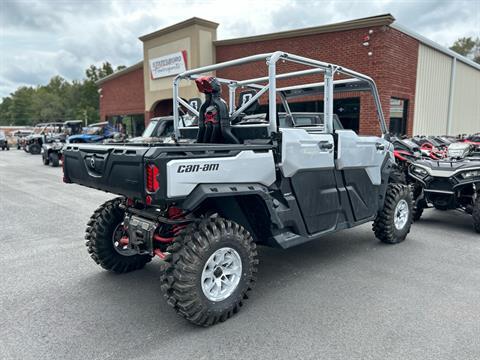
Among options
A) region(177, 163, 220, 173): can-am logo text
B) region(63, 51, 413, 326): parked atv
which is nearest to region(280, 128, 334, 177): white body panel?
region(63, 51, 413, 326): parked atv

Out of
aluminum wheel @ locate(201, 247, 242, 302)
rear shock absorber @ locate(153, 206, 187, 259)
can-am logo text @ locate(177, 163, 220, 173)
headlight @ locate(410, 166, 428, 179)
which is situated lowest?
aluminum wheel @ locate(201, 247, 242, 302)

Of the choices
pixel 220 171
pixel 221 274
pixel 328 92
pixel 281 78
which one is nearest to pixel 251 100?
pixel 328 92

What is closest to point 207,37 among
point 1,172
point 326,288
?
point 1,172

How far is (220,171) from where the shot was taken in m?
3.32

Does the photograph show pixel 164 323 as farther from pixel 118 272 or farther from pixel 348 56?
pixel 348 56

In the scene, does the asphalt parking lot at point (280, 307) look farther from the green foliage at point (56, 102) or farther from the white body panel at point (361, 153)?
the green foliage at point (56, 102)

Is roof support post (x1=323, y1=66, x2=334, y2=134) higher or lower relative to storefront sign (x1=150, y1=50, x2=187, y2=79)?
lower

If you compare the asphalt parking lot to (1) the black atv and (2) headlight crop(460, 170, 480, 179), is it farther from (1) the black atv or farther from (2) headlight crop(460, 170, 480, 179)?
(2) headlight crop(460, 170, 480, 179)

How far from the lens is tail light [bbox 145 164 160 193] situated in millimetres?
2936

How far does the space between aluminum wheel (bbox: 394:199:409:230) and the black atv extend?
1.25 meters

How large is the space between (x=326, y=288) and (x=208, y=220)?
61.4 inches

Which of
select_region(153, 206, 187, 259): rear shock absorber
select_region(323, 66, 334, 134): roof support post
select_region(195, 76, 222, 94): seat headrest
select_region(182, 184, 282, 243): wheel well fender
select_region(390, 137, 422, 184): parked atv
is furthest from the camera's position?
select_region(390, 137, 422, 184): parked atv

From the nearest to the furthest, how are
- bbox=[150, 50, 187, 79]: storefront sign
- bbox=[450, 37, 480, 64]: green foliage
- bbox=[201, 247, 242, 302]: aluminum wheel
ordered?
bbox=[201, 247, 242, 302]: aluminum wheel → bbox=[150, 50, 187, 79]: storefront sign → bbox=[450, 37, 480, 64]: green foliage

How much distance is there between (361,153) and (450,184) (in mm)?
2674
